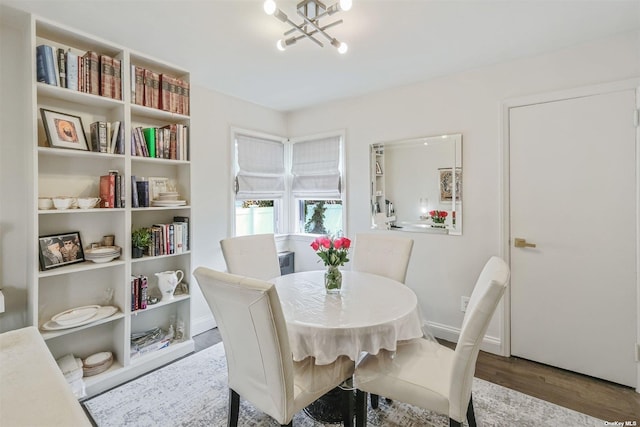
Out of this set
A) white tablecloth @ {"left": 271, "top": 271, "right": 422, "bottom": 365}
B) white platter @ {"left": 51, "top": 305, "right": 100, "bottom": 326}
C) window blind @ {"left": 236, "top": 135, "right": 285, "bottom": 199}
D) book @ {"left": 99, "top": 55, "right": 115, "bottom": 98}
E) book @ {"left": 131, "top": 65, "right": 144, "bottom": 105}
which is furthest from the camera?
window blind @ {"left": 236, "top": 135, "right": 285, "bottom": 199}

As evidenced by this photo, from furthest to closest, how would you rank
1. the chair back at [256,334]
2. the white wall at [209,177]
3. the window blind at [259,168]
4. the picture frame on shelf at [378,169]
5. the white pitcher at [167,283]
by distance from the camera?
the window blind at [259,168], the picture frame on shelf at [378,169], the white wall at [209,177], the white pitcher at [167,283], the chair back at [256,334]

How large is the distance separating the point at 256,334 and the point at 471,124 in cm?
251

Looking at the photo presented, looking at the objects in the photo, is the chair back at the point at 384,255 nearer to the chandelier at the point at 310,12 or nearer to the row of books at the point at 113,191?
the chandelier at the point at 310,12

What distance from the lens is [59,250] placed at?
6.75ft

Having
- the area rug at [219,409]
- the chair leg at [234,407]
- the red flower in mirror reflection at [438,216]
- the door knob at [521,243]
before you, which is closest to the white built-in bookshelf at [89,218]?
the area rug at [219,409]

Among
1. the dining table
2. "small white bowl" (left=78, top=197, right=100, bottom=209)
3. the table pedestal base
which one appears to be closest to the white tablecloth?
the dining table

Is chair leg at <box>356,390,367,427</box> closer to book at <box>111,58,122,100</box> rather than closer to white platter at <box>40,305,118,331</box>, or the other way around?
white platter at <box>40,305,118,331</box>

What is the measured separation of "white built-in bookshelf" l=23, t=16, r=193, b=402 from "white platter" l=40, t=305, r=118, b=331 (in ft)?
0.09

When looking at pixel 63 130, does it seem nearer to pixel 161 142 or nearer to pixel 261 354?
pixel 161 142

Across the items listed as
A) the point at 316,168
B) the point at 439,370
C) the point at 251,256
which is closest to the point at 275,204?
the point at 316,168

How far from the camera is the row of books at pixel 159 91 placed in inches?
92.0

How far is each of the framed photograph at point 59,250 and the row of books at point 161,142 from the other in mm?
741

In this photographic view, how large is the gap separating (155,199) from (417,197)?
241cm

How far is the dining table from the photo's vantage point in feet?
4.79
